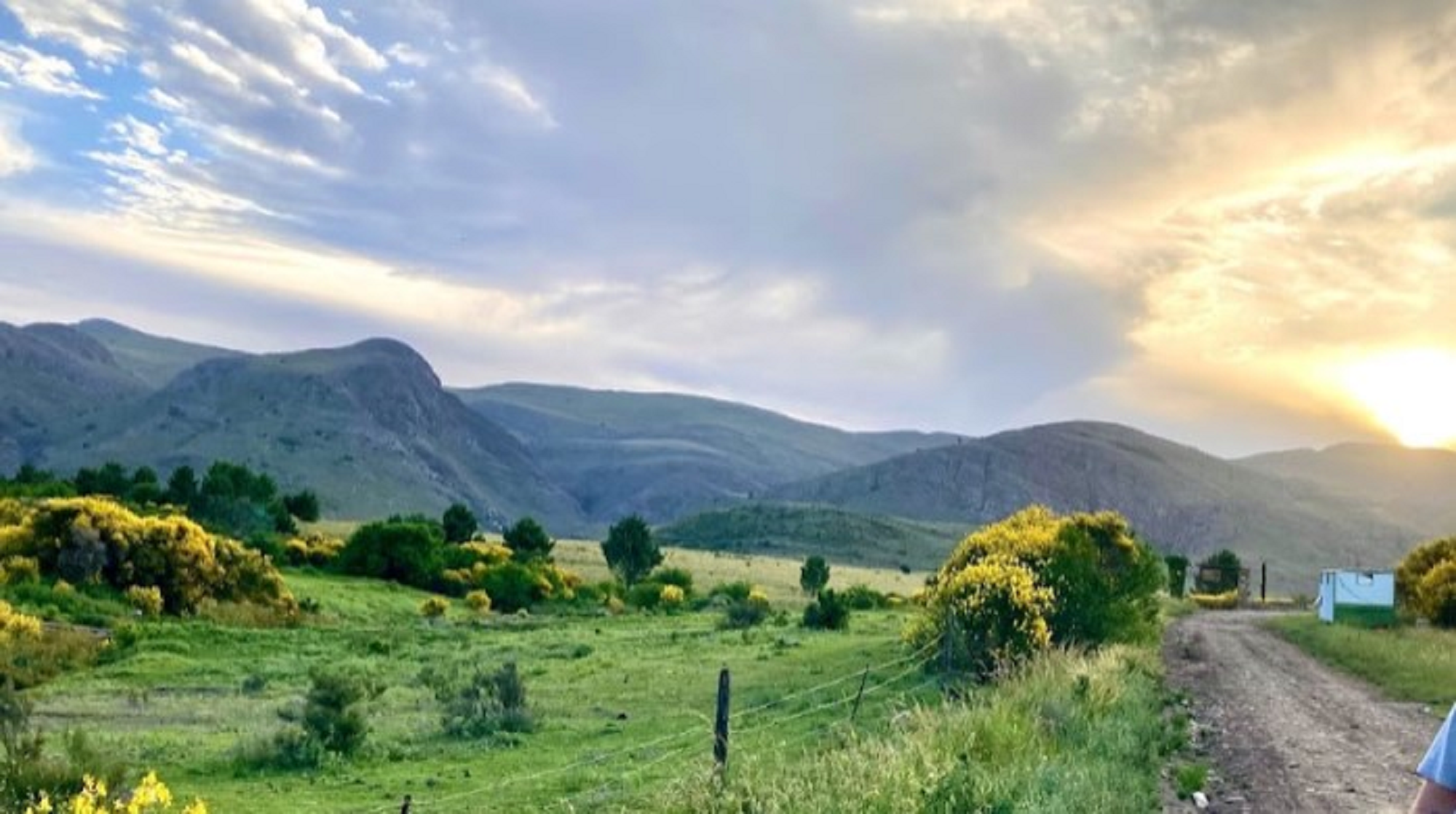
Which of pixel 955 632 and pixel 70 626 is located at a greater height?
pixel 955 632

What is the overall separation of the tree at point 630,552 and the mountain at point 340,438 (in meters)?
64.6

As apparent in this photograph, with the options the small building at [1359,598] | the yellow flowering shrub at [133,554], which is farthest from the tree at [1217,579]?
the yellow flowering shrub at [133,554]

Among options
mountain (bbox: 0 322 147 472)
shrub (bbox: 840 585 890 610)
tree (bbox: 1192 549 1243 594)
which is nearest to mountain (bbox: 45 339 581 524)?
mountain (bbox: 0 322 147 472)

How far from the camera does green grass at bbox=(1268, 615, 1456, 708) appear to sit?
24.8 meters

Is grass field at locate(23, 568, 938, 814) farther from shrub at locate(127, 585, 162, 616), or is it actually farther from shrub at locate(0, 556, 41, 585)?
shrub at locate(0, 556, 41, 585)

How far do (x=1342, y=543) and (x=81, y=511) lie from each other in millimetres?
147201

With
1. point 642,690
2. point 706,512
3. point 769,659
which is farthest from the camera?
point 706,512

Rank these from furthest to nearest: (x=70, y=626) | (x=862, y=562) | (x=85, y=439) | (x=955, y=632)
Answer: (x=85, y=439) < (x=862, y=562) < (x=70, y=626) < (x=955, y=632)

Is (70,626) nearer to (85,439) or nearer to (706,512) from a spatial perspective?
(706,512)

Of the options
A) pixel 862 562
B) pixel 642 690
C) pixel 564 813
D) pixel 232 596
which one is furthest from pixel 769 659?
pixel 862 562

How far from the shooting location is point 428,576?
51.2m

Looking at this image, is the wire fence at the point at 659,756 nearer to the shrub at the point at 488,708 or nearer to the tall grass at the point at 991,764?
the tall grass at the point at 991,764

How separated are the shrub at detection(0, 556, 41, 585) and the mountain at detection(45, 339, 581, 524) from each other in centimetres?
8766

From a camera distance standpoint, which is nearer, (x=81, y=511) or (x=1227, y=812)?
(x=1227, y=812)
